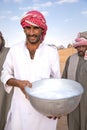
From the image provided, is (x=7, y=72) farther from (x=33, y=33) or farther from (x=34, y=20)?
(x=34, y=20)

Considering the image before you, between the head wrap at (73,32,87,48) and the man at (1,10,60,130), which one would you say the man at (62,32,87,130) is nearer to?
the head wrap at (73,32,87,48)

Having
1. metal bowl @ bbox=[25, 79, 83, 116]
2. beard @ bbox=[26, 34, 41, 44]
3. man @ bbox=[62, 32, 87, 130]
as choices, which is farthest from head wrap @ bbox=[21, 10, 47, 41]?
man @ bbox=[62, 32, 87, 130]

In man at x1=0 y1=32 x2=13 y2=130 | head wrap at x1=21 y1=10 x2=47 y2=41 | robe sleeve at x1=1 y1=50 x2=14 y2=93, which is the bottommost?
man at x1=0 y1=32 x2=13 y2=130

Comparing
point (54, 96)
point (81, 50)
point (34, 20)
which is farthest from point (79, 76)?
point (54, 96)

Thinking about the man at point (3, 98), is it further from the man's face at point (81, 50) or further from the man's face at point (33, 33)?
the man's face at point (33, 33)

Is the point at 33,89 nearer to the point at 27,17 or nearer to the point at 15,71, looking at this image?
the point at 15,71

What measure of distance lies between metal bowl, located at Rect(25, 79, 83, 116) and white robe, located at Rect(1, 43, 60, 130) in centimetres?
23

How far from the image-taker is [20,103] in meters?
3.73

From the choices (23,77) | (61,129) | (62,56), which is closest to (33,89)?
(23,77)

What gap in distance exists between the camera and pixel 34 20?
3.62 m

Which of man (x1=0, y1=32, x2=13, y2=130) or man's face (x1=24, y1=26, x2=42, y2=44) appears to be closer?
man's face (x1=24, y1=26, x2=42, y2=44)

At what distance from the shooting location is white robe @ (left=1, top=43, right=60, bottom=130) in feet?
12.1

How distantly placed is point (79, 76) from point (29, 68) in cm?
251

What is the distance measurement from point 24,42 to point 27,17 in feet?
1.01
